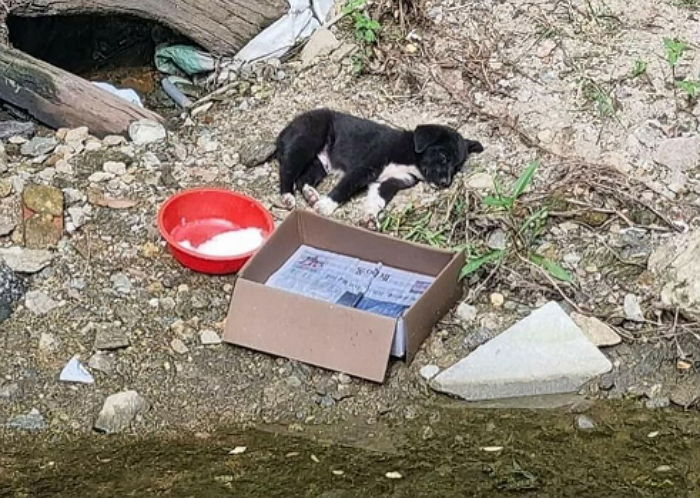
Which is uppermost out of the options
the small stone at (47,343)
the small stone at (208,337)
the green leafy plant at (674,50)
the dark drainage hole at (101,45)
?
the green leafy plant at (674,50)

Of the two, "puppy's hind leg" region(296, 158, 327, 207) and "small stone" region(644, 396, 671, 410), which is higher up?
"small stone" region(644, 396, 671, 410)

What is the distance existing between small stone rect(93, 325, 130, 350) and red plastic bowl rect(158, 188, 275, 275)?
494mm

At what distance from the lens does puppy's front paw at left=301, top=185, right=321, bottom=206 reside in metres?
5.28

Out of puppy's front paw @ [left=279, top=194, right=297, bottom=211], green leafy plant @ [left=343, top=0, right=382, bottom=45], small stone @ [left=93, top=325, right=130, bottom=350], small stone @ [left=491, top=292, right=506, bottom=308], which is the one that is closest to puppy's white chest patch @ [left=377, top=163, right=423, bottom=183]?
puppy's front paw @ [left=279, top=194, right=297, bottom=211]

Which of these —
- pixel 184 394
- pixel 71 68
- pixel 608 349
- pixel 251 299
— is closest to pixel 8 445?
pixel 184 394

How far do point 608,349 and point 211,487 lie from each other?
1.57 meters

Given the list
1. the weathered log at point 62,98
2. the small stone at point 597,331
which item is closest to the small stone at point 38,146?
the weathered log at point 62,98

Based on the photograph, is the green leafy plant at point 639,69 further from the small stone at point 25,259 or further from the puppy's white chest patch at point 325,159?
the small stone at point 25,259

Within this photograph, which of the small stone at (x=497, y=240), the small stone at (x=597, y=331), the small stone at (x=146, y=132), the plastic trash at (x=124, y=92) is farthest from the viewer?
the plastic trash at (x=124, y=92)

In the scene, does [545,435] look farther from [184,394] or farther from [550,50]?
[550,50]

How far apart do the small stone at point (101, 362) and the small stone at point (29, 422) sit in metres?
0.28

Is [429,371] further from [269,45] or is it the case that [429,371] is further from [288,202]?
[269,45]

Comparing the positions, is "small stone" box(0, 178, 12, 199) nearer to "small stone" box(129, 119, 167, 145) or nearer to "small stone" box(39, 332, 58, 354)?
"small stone" box(129, 119, 167, 145)

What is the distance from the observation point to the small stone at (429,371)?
174 inches
